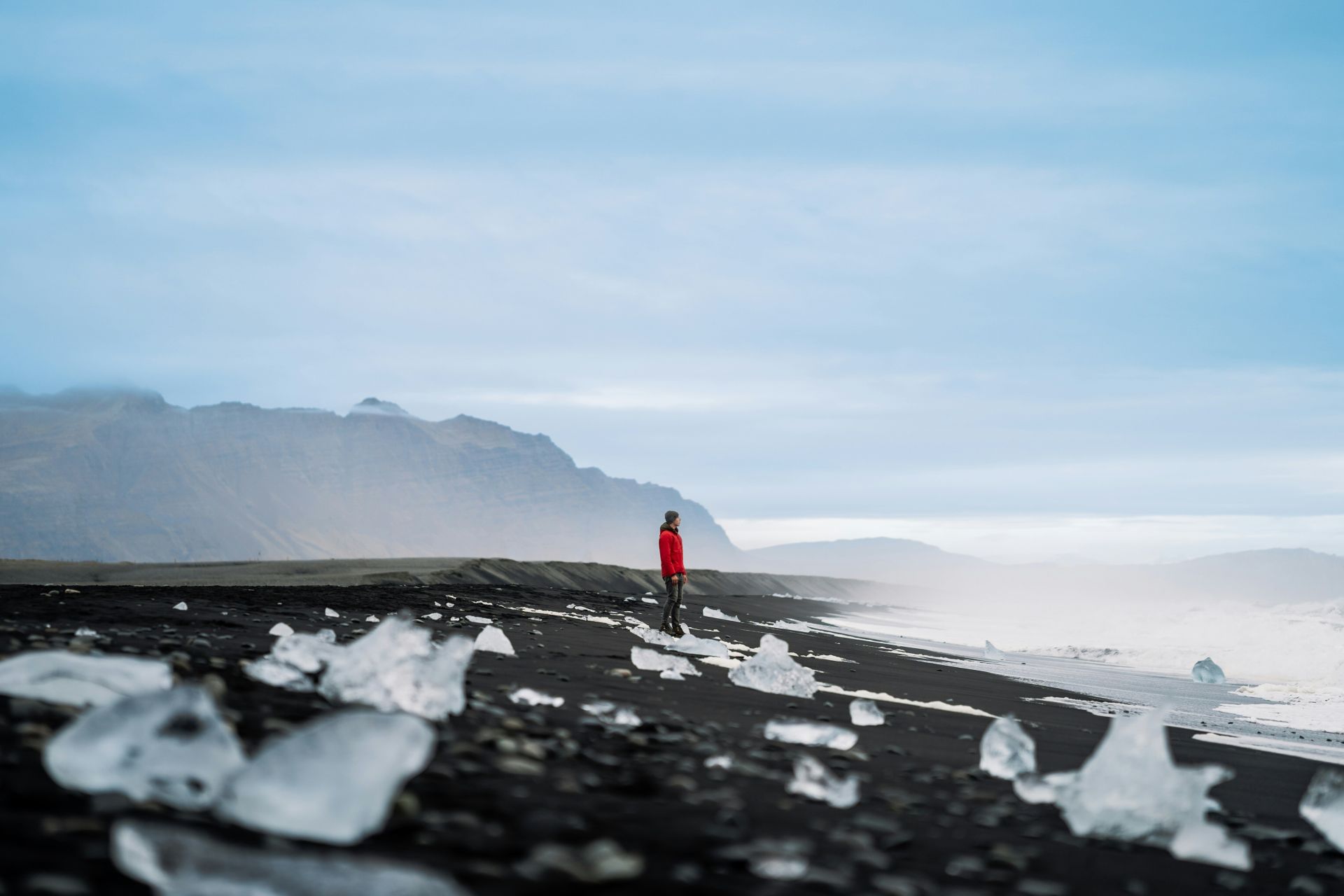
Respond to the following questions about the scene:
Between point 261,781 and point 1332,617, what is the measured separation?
49712mm

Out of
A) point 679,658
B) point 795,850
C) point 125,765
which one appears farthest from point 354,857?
point 679,658

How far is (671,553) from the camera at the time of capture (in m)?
14.1

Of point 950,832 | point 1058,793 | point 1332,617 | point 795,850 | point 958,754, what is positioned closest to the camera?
point 795,850

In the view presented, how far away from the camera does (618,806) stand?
3.67 meters

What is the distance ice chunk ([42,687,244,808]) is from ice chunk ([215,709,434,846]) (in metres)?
0.14

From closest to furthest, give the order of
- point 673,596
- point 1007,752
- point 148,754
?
point 148,754
point 1007,752
point 673,596

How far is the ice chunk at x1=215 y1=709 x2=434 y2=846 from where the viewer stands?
116 inches

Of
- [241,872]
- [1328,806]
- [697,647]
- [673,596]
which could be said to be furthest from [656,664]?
[241,872]

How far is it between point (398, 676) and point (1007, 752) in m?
3.27

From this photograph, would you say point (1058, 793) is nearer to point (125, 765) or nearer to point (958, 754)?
point (958, 754)

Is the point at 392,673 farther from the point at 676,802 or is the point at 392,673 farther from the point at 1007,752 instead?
the point at 1007,752

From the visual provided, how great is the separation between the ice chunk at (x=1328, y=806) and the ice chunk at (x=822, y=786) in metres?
2.11

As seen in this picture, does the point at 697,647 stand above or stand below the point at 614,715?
below

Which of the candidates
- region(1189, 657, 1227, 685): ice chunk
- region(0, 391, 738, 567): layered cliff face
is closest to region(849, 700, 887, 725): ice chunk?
region(1189, 657, 1227, 685): ice chunk
